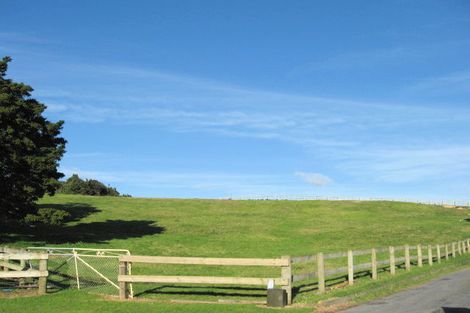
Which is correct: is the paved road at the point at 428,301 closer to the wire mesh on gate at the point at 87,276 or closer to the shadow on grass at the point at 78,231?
the wire mesh on gate at the point at 87,276

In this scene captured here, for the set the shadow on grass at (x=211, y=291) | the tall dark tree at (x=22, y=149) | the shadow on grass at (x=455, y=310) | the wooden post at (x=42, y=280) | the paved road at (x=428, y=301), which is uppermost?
the tall dark tree at (x=22, y=149)

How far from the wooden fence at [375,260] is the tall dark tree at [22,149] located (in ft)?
64.3

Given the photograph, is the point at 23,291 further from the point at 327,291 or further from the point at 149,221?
the point at 149,221

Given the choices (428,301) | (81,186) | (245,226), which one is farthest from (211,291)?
(81,186)

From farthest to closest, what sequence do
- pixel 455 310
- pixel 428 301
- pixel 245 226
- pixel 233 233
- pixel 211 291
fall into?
pixel 245 226 → pixel 233 233 → pixel 211 291 → pixel 428 301 → pixel 455 310

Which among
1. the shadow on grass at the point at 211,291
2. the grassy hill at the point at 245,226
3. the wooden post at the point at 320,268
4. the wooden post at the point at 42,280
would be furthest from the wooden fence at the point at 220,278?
the grassy hill at the point at 245,226

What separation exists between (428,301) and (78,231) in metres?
36.3

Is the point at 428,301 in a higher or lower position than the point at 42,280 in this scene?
lower

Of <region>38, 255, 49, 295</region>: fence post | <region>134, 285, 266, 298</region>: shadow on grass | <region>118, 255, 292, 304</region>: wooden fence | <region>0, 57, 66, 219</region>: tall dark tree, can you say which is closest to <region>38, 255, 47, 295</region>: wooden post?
<region>38, 255, 49, 295</region>: fence post

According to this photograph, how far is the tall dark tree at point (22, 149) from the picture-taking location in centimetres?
3353

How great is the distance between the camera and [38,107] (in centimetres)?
3881

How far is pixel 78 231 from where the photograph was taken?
46.4 metres

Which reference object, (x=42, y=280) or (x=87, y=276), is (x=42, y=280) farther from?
(x=87, y=276)

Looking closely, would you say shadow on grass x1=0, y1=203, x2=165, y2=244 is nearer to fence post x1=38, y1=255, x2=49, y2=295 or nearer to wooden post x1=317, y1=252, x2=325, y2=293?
fence post x1=38, y1=255, x2=49, y2=295
